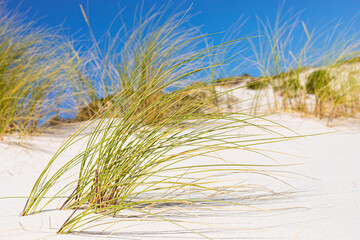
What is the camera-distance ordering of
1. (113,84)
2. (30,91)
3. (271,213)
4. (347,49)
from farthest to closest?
(347,49)
(113,84)
(30,91)
(271,213)

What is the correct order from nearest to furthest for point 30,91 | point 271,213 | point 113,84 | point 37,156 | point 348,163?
A: 1. point 271,213
2. point 348,163
3. point 37,156
4. point 30,91
5. point 113,84

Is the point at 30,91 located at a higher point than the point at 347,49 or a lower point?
lower

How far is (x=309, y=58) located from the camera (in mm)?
3363

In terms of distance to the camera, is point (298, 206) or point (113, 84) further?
point (113, 84)

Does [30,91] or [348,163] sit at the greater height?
[30,91]

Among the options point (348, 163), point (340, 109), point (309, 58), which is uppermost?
point (309, 58)

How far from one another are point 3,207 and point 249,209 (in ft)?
3.42

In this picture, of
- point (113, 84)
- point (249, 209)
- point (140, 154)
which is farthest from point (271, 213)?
point (113, 84)

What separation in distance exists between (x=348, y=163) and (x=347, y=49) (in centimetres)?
209

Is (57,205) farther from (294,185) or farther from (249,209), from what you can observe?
(294,185)

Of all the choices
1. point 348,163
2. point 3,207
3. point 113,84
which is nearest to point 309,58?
point 348,163

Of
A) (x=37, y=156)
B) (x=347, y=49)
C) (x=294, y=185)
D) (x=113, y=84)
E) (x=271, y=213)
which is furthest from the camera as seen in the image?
(x=347, y=49)

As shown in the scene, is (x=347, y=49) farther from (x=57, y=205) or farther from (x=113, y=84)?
(x=57, y=205)

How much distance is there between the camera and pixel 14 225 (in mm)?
1031
